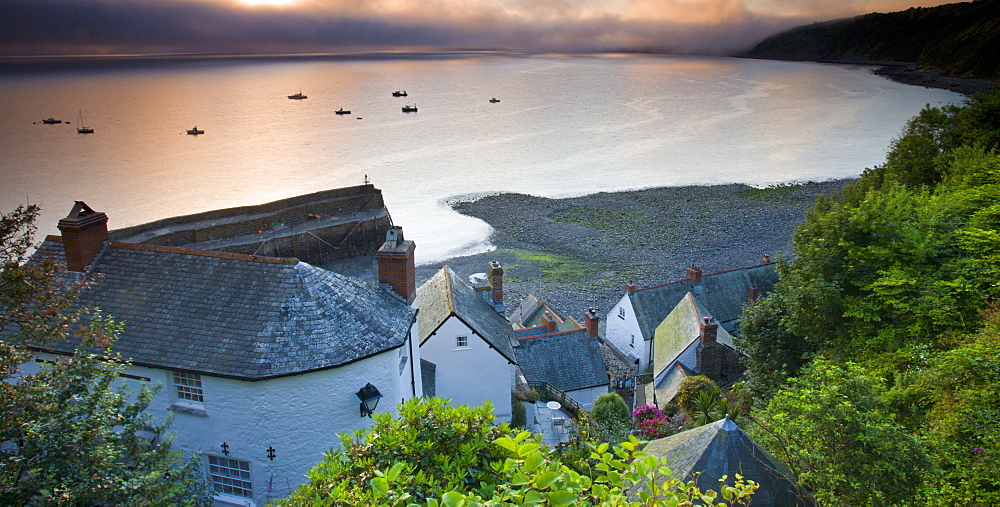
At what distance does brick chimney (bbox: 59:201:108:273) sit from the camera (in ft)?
51.3

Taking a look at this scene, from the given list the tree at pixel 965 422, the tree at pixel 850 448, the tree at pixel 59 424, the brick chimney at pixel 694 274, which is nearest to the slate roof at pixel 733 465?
the tree at pixel 850 448

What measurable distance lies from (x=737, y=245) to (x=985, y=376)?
148 feet

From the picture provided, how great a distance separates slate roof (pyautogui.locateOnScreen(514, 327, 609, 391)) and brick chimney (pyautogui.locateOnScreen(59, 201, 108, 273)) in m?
17.2

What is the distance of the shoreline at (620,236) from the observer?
159 feet


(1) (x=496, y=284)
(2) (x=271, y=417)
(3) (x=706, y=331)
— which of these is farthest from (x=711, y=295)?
(2) (x=271, y=417)

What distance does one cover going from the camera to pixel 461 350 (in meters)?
22.9

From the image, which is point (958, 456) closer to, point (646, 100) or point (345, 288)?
point (345, 288)

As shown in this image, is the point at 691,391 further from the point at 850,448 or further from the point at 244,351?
the point at 244,351

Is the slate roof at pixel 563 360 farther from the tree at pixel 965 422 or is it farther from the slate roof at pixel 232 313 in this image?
the tree at pixel 965 422

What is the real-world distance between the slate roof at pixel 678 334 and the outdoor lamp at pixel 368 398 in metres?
18.1

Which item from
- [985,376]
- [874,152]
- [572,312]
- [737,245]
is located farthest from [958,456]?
[874,152]

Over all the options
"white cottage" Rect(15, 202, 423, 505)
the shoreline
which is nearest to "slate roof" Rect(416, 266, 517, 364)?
"white cottage" Rect(15, 202, 423, 505)

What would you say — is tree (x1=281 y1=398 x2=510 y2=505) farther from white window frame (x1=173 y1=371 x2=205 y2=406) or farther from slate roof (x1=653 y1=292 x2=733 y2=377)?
slate roof (x1=653 y1=292 x2=733 y2=377)

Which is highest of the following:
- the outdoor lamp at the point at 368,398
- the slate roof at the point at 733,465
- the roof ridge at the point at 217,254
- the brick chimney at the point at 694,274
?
the roof ridge at the point at 217,254
